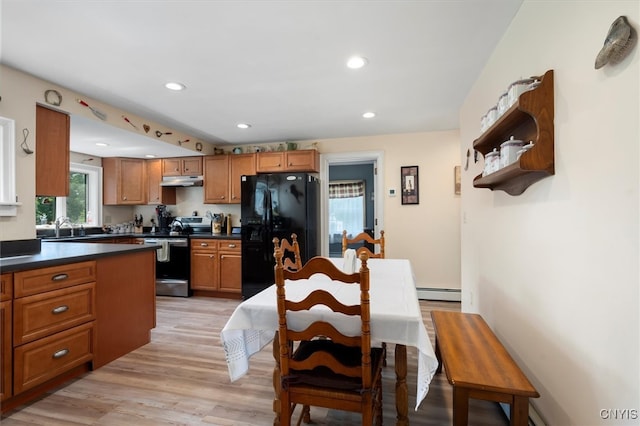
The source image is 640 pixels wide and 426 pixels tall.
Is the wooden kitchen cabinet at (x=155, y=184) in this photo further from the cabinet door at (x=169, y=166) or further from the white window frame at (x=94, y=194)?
the white window frame at (x=94, y=194)

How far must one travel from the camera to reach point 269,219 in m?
4.04

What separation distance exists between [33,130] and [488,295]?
3.73 metres

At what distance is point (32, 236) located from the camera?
2369 mm

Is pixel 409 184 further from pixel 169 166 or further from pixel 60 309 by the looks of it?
pixel 60 309

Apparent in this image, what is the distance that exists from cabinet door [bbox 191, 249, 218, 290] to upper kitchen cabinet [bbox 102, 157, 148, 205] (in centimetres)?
141

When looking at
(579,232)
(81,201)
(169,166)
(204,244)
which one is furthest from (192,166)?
(579,232)

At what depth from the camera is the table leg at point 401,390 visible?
1379 mm

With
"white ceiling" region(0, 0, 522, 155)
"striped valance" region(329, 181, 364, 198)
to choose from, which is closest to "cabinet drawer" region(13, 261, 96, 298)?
"white ceiling" region(0, 0, 522, 155)

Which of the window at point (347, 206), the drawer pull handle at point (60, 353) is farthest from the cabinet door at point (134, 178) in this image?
the window at point (347, 206)

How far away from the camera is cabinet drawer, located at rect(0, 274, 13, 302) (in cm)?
169

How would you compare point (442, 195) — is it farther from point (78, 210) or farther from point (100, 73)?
point (78, 210)

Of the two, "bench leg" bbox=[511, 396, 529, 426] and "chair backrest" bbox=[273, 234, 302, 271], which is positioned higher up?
"chair backrest" bbox=[273, 234, 302, 271]

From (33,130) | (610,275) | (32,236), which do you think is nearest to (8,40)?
(33,130)

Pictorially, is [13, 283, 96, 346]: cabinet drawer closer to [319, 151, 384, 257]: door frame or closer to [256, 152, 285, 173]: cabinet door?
[256, 152, 285, 173]: cabinet door
